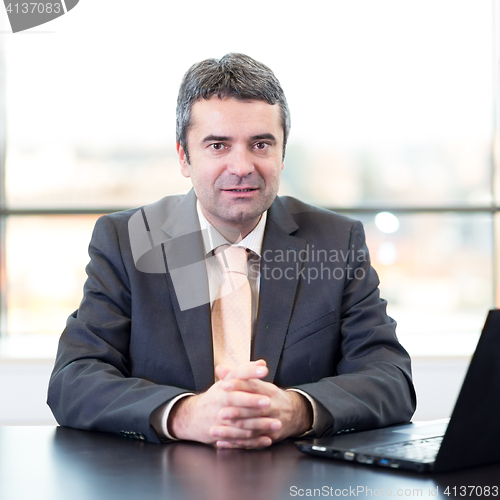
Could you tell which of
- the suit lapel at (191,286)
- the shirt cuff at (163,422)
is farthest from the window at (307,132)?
the shirt cuff at (163,422)

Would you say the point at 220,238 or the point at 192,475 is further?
the point at 220,238

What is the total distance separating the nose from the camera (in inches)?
70.2

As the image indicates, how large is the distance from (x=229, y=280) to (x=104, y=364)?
1.49 feet

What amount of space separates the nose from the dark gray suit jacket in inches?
8.6

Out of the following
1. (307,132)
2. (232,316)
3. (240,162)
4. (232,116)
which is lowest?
(232,316)

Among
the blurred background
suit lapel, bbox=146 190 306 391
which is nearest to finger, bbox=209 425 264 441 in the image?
suit lapel, bbox=146 190 306 391

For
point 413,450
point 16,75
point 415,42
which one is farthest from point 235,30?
point 413,450

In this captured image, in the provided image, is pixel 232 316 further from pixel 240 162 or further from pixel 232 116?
pixel 232 116

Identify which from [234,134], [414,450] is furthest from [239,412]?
[234,134]

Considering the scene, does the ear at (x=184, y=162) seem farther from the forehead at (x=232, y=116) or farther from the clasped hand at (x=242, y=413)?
the clasped hand at (x=242, y=413)

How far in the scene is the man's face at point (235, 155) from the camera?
1.79 m

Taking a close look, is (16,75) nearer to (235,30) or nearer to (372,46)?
(235,30)

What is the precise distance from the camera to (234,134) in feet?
5.89

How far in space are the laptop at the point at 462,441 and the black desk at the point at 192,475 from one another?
0.02 meters
